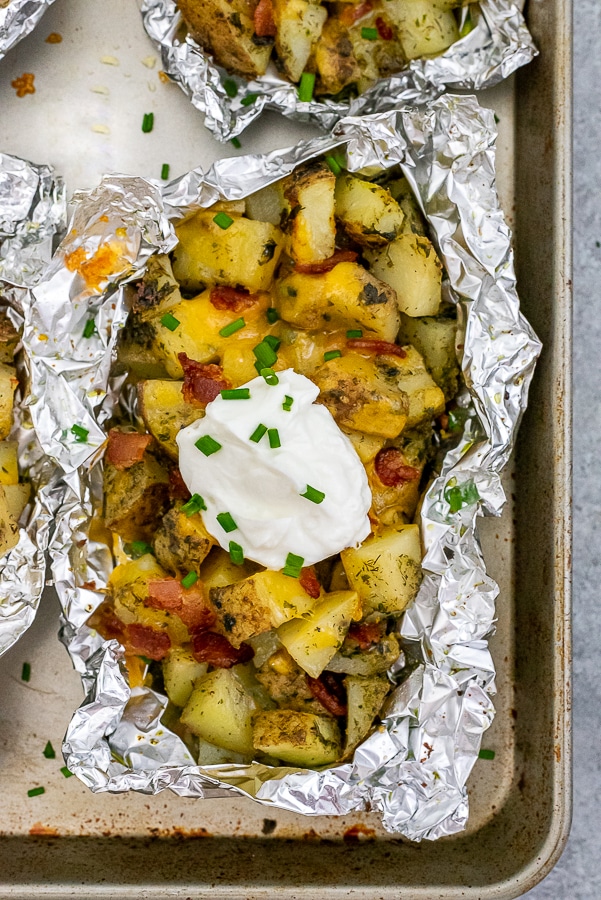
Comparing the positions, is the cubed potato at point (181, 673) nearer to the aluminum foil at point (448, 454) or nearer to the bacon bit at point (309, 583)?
the aluminum foil at point (448, 454)

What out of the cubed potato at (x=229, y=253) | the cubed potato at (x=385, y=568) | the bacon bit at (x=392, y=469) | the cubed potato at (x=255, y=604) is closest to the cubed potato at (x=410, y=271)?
the cubed potato at (x=229, y=253)

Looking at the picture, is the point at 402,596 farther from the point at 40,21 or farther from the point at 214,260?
the point at 40,21

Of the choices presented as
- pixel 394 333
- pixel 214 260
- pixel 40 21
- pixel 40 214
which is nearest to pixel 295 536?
pixel 394 333

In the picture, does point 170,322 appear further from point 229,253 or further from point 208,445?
point 208,445

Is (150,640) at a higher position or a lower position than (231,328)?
lower

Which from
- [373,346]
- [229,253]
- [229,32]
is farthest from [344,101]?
[373,346]

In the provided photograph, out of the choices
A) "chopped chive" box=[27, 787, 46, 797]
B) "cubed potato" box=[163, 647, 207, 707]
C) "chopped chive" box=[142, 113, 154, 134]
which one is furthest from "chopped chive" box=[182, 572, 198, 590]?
"chopped chive" box=[142, 113, 154, 134]
